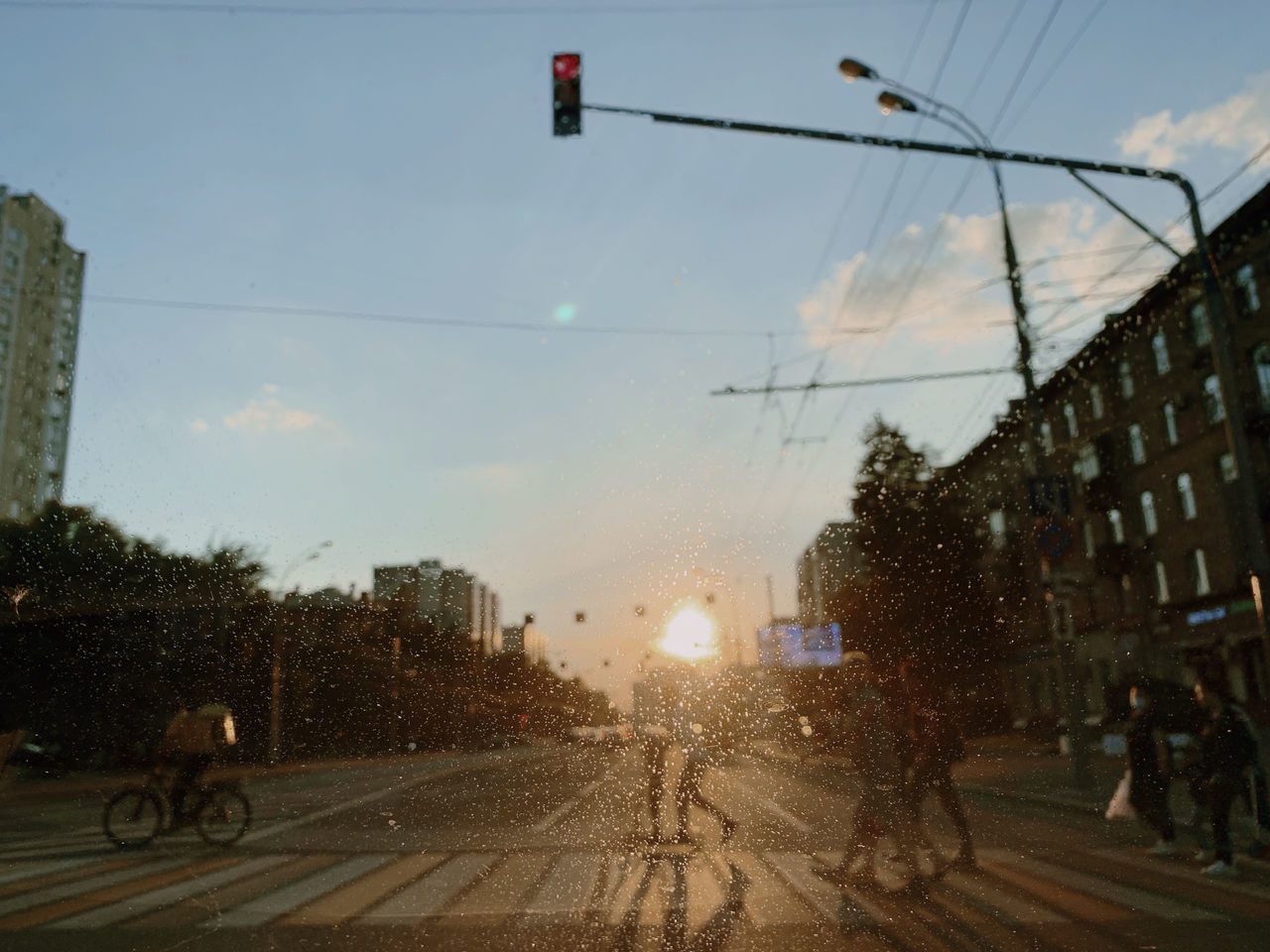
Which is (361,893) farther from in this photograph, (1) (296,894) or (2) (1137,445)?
(2) (1137,445)

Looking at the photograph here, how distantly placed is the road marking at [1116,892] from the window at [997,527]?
43977 mm

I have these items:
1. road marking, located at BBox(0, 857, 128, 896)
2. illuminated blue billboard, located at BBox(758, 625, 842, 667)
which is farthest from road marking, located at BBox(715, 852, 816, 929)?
illuminated blue billboard, located at BBox(758, 625, 842, 667)

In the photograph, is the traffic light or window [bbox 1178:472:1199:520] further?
window [bbox 1178:472:1199:520]

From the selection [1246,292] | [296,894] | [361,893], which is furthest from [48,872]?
[1246,292]

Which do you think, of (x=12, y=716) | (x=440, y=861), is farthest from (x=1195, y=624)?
(x=12, y=716)

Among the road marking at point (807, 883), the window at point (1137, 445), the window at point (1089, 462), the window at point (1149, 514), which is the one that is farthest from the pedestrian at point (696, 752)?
the window at point (1089, 462)

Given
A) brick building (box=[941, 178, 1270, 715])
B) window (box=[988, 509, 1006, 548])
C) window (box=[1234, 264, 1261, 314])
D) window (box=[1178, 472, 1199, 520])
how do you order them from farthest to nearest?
window (box=[988, 509, 1006, 548])
window (box=[1178, 472, 1199, 520])
brick building (box=[941, 178, 1270, 715])
window (box=[1234, 264, 1261, 314])

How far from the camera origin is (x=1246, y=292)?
103ft

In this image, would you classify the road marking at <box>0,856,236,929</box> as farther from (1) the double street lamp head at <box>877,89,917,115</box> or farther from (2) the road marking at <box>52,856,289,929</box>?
(1) the double street lamp head at <box>877,89,917,115</box>

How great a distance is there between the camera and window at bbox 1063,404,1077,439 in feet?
147

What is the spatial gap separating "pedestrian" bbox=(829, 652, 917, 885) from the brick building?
61.0ft

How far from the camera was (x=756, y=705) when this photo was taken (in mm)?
62250

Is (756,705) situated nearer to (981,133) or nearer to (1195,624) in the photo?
(1195,624)

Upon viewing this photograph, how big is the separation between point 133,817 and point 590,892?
19.8 ft
